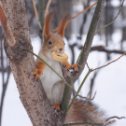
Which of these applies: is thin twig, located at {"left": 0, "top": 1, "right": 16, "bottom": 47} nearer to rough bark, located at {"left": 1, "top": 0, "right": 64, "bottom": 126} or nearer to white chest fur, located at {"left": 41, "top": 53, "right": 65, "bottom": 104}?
rough bark, located at {"left": 1, "top": 0, "right": 64, "bottom": 126}

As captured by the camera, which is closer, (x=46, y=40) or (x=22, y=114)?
(x=46, y=40)

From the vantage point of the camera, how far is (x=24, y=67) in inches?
37.8

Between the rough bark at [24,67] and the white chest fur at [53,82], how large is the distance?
42 mm

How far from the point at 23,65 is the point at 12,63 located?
0.9 inches

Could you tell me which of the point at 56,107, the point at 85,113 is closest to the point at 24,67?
the point at 56,107

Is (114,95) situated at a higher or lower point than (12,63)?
higher

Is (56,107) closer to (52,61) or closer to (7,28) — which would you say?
(52,61)

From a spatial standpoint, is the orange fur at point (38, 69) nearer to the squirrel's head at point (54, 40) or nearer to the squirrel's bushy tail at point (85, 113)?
the squirrel's head at point (54, 40)

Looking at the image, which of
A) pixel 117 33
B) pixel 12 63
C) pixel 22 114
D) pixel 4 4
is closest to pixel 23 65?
pixel 12 63

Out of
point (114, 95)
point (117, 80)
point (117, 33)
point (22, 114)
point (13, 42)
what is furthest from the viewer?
point (117, 33)

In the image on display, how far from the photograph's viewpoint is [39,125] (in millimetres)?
1021

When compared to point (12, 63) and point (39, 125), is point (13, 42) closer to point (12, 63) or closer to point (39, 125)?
point (12, 63)

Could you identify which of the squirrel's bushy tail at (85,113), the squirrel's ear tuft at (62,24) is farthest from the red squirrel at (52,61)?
the squirrel's bushy tail at (85,113)

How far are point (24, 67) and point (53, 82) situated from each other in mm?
111
